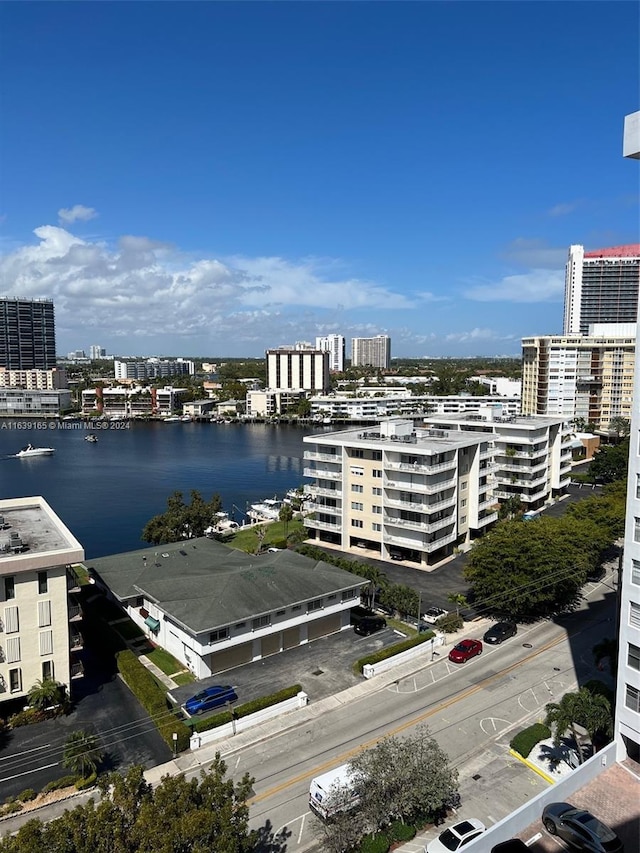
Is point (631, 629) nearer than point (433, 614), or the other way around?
point (631, 629)

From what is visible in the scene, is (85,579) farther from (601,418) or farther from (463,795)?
(601,418)

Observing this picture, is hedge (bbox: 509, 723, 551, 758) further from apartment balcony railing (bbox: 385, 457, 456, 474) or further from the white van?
apartment balcony railing (bbox: 385, 457, 456, 474)

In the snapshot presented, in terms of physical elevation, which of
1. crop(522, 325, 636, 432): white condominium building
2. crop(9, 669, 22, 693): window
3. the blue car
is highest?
crop(522, 325, 636, 432): white condominium building

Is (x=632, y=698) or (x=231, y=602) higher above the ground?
(x=632, y=698)

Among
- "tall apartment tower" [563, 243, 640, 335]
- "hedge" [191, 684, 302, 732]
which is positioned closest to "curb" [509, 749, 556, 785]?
"hedge" [191, 684, 302, 732]

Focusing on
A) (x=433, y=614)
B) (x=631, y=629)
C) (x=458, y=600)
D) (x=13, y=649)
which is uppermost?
(x=631, y=629)

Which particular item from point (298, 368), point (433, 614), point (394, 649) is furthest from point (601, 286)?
point (394, 649)

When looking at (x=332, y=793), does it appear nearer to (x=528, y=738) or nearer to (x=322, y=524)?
(x=528, y=738)
